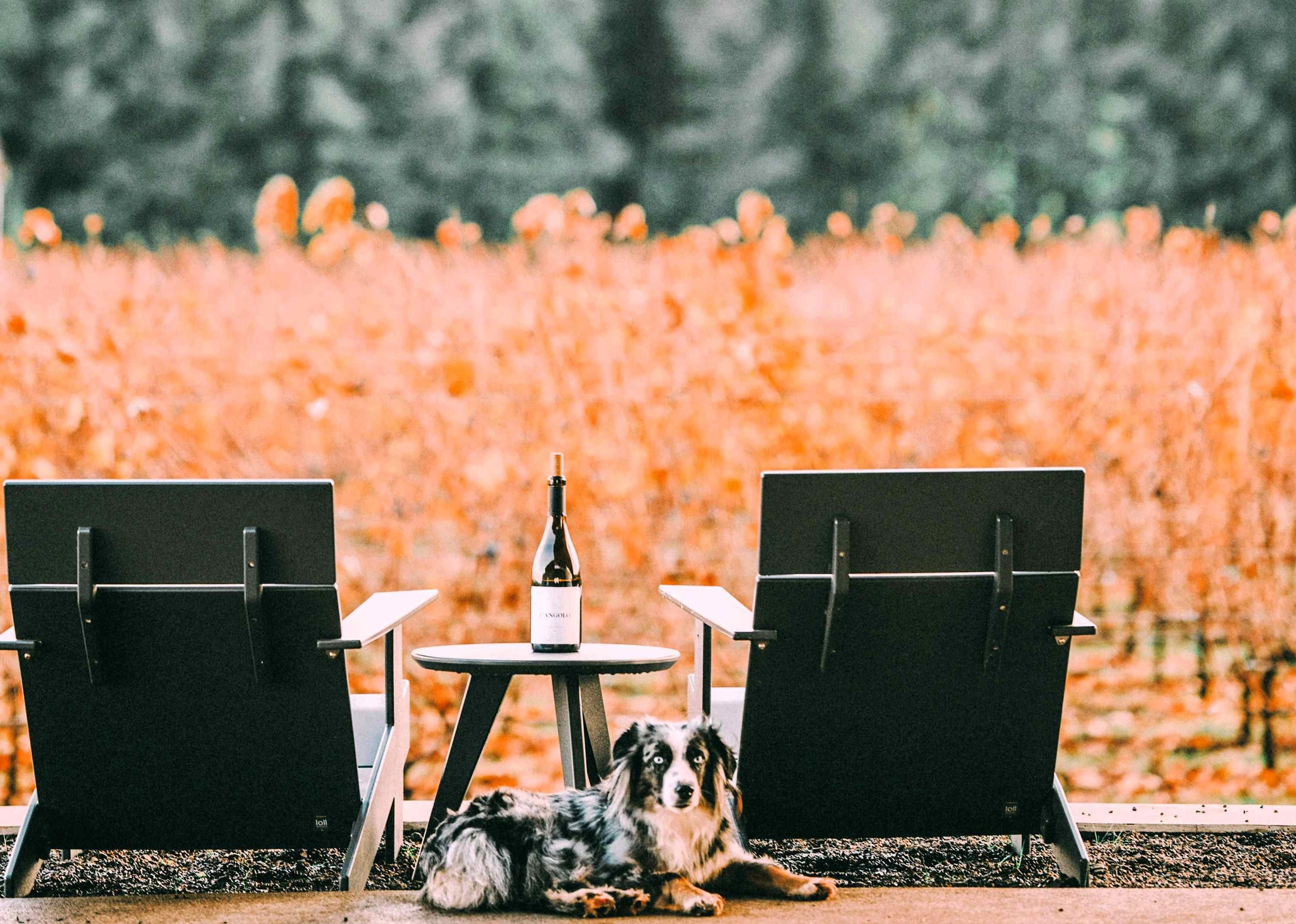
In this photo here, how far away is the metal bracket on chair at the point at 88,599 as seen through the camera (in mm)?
2514

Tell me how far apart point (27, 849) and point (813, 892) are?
56.7 inches

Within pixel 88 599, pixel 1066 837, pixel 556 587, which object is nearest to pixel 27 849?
pixel 88 599

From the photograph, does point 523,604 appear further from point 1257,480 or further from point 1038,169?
point 1038,169

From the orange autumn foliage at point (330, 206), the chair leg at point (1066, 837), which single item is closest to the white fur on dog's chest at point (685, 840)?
the chair leg at point (1066, 837)

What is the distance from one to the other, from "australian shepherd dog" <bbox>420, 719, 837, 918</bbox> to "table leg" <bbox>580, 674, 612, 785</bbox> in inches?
14.9

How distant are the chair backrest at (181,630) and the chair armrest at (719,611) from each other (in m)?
0.70

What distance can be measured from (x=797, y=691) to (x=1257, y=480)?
2513 mm

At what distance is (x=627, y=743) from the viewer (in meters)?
2.51

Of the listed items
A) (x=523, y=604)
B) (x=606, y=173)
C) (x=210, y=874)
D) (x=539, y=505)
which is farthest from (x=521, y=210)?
(x=606, y=173)

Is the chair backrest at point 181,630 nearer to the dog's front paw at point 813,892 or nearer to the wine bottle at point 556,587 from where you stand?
the wine bottle at point 556,587

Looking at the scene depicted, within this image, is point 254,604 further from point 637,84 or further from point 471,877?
point 637,84

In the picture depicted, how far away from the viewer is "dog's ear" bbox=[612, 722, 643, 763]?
250 centimetres

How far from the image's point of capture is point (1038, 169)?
24.0 ft

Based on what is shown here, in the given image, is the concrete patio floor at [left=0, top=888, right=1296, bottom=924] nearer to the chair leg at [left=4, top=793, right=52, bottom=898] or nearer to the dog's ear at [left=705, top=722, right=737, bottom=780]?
the chair leg at [left=4, top=793, right=52, bottom=898]
